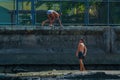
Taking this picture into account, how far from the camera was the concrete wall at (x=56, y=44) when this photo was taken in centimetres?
2708

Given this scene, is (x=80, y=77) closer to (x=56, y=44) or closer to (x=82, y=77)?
(x=82, y=77)

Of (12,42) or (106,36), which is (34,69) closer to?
(12,42)

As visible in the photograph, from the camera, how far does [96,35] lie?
27469mm

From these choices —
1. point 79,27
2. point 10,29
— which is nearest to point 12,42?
point 10,29

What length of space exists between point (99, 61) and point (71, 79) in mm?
4359

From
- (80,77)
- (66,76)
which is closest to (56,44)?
(66,76)

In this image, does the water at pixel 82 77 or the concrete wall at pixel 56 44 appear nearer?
the water at pixel 82 77

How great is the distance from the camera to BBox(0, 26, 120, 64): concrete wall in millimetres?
27078

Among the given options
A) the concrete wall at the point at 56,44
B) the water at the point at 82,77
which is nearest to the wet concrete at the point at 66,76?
the water at the point at 82,77

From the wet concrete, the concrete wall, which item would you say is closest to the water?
the wet concrete

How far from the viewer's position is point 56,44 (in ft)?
90.0

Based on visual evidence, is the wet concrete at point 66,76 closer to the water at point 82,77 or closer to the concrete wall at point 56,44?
the water at point 82,77

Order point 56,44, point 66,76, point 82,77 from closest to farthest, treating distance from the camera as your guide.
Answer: point 66,76 → point 82,77 → point 56,44

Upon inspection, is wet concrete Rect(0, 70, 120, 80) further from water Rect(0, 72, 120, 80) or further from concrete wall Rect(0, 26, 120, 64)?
concrete wall Rect(0, 26, 120, 64)
